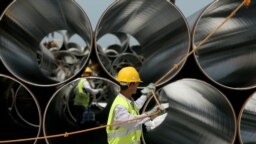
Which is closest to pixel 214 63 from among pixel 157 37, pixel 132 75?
pixel 157 37

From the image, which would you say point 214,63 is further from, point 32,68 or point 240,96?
point 32,68

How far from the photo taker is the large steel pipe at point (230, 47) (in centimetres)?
698

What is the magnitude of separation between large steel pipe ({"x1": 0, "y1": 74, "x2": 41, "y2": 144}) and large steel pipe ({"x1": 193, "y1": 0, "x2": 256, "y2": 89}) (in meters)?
3.02

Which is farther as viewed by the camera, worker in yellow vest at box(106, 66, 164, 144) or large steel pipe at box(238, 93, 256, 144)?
large steel pipe at box(238, 93, 256, 144)

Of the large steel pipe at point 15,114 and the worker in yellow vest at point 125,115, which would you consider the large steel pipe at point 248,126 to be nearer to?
the worker in yellow vest at point 125,115

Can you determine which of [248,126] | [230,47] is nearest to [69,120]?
[230,47]

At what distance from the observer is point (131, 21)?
9.62 metres

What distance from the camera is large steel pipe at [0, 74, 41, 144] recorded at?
9.19 metres

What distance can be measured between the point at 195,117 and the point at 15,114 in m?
4.44

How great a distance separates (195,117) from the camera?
756 centimetres

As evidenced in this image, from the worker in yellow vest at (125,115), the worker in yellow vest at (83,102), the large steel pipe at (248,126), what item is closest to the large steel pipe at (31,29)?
the worker in yellow vest at (83,102)

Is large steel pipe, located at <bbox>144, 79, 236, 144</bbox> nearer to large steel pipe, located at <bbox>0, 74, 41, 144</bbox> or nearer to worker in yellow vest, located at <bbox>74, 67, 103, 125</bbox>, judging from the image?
worker in yellow vest, located at <bbox>74, 67, 103, 125</bbox>

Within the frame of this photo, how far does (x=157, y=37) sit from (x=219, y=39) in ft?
3.62

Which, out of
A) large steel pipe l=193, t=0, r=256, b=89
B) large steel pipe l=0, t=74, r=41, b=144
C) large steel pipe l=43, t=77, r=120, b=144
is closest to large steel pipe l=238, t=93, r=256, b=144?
large steel pipe l=193, t=0, r=256, b=89
